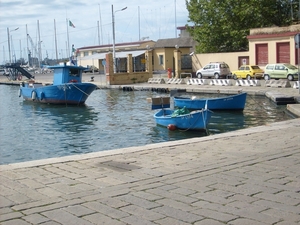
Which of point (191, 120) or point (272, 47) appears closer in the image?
point (191, 120)

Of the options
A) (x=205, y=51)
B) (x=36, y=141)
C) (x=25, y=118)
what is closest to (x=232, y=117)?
(x=36, y=141)

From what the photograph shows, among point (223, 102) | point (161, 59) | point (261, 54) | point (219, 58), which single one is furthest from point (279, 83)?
point (161, 59)

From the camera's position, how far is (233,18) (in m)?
49.8

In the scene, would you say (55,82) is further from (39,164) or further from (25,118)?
(39,164)

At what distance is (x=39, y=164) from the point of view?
29.8 ft

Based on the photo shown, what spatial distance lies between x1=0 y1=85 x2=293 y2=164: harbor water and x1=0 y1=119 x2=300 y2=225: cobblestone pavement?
19.8 feet

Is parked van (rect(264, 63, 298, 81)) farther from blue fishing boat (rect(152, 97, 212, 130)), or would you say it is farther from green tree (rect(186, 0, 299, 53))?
blue fishing boat (rect(152, 97, 212, 130))

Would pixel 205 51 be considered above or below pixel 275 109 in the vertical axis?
above

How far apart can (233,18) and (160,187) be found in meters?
45.1

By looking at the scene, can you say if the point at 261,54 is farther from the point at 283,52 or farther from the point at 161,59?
the point at 161,59

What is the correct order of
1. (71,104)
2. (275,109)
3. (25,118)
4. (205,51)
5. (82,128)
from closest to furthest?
(82,128), (275,109), (25,118), (71,104), (205,51)

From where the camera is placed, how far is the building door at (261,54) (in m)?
43.9

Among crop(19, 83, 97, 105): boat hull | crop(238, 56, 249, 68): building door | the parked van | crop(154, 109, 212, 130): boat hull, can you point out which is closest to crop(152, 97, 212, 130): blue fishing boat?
crop(154, 109, 212, 130): boat hull

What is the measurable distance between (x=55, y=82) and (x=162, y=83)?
13944 millimetres
